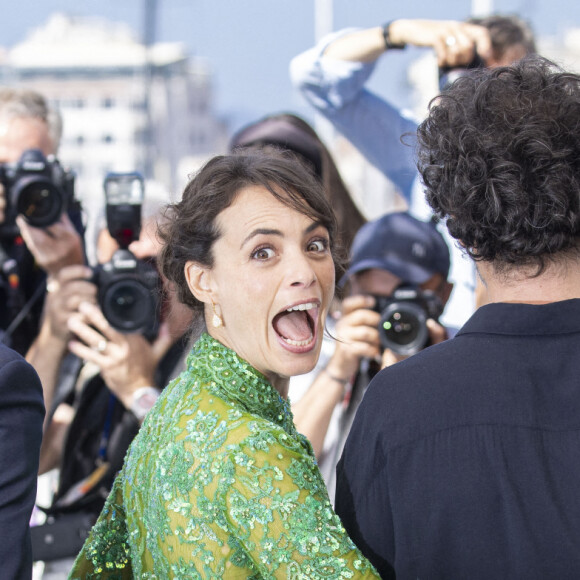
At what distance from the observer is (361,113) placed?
10.6 feet

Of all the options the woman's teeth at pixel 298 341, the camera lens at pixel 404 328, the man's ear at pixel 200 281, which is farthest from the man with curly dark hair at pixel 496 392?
the camera lens at pixel 404 328

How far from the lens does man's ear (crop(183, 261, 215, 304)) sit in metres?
1.63

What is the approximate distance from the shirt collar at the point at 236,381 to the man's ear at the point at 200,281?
0.28ft

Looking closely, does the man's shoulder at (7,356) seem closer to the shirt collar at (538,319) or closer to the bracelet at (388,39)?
the shirt collar at (538,319)

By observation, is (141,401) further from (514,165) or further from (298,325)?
(514,165)

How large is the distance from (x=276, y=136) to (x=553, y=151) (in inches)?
73.3

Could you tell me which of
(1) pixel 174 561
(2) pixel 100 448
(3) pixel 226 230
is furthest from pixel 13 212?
(1) pixel 174 561

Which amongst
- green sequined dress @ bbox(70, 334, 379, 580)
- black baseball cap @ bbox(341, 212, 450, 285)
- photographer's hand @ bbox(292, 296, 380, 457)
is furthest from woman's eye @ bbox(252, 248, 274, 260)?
black baseball cap @ bbox(341, 212, 450, 285)

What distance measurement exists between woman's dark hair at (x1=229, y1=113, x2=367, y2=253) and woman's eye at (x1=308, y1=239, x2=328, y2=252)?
1.36 meters

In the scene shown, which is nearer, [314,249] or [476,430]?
[476,430]

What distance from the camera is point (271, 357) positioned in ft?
5.17

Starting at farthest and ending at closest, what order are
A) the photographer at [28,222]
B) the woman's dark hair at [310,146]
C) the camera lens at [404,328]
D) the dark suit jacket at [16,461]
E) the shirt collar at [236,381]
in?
the woman's dark hair at [310,146]
the photographer at [28,222]
the camera lens at [404,328]
the shirt collar at [236,381]
the dark suit jacket at [16,461]

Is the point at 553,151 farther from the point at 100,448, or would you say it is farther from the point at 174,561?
the point at 100,448

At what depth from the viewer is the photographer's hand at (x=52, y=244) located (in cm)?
293
